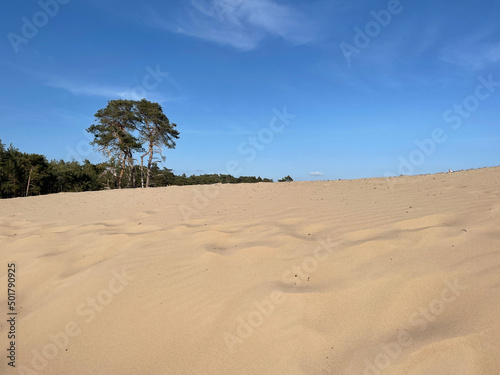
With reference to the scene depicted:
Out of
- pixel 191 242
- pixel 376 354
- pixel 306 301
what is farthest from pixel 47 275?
pixel 376 354

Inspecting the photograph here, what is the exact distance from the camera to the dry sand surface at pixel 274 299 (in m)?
1.64

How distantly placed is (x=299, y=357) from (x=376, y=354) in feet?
1.38

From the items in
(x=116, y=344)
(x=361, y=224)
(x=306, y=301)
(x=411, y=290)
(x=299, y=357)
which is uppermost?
(x=361, y=224)

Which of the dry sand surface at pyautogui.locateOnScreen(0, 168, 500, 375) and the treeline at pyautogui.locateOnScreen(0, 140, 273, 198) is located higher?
the treeline at pyautogui.locateOnScreen(0, 140, 273, 198)

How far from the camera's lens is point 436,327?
1662 mm

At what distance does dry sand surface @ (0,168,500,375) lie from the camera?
164cm

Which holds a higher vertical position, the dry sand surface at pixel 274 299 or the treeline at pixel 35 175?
the treeline at pixel 35 175

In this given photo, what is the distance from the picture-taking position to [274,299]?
2.17 meters

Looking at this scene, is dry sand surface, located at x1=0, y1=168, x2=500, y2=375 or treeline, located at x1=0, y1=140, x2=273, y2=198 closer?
A: dry sand surface, located at x1=0, y1=168, x2=500, y2=375

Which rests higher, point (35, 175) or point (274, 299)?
point (35, 175)

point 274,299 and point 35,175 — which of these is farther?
point 35,175

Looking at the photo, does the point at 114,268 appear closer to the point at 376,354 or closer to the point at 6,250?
the point at 6,250

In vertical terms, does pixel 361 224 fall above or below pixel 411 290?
above

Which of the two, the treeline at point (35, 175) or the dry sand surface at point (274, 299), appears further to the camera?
the treeline at point (35, 175)
